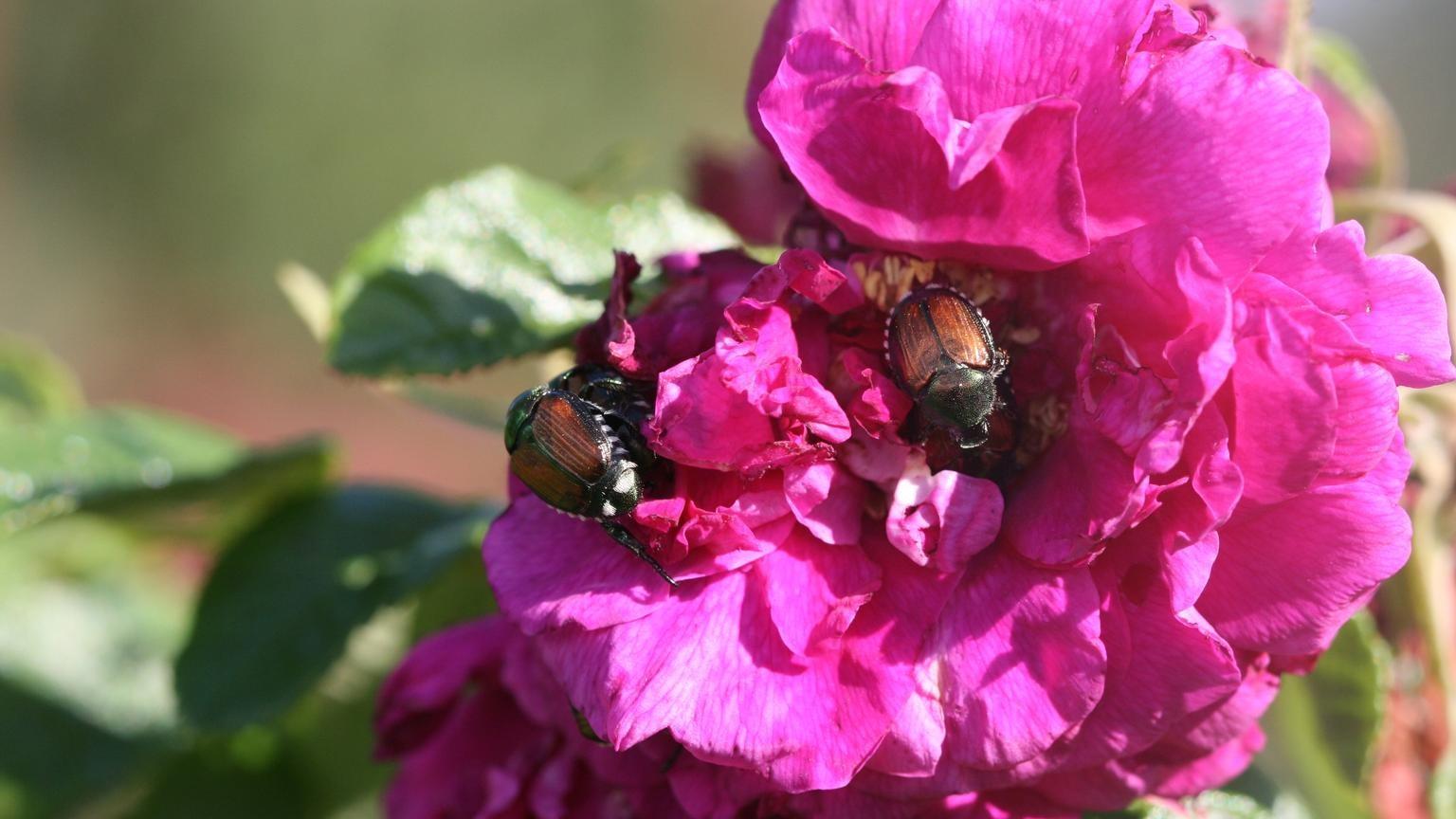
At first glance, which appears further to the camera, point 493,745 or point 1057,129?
point 493,745

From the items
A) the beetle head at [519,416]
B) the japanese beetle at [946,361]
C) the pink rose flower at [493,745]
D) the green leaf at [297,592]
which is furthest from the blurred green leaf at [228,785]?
the japanese beetle at [946,361]

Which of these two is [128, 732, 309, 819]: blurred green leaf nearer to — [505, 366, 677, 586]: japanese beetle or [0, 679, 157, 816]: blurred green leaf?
[0, 679, 157, 816]: blurred green leaf

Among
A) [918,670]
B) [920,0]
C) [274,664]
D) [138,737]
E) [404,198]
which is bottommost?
[404,198]

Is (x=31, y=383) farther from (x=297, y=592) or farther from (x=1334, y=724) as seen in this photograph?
(x=1334, y=724)

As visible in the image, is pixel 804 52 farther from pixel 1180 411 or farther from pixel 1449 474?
pixel 1449 474

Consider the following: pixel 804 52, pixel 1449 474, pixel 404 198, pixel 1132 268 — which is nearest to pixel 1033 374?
pixel 1132 268

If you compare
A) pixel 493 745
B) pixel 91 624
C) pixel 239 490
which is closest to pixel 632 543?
pixel 493 745

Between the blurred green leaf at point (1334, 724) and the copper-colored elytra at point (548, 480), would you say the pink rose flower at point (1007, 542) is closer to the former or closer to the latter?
the copper-colored elytra at point (548, 480)
